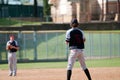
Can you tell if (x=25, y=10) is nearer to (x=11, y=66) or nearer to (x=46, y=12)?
(x=46, y=12)

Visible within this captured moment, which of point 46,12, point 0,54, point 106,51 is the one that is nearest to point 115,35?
point 106,51

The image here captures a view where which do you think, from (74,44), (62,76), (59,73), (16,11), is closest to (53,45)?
(59,73)

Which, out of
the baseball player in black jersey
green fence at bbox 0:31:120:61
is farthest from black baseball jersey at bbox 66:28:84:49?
green fence at bbox 0:31:120:61

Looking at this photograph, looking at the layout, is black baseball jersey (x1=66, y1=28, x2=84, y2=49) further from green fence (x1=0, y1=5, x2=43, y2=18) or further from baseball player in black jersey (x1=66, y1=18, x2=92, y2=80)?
green fence (x1=0, y1=5, x2=43, y2=18)

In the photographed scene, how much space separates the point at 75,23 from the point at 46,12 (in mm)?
64640

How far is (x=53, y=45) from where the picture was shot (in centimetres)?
5066

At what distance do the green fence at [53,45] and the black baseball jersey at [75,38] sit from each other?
2776 centimetres

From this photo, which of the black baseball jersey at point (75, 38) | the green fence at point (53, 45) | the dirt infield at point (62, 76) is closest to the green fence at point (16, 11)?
the green fence at point (53, 45)

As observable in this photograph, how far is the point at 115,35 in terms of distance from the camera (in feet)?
167

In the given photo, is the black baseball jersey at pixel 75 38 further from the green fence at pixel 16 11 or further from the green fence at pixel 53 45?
the green fence at pixel 16 11

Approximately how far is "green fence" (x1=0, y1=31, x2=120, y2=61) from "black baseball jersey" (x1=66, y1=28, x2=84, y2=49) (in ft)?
91.1

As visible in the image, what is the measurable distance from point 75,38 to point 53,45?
2912 cm

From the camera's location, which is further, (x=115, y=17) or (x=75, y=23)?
(x=115, y=17)

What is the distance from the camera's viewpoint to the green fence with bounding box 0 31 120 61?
4956 cm
